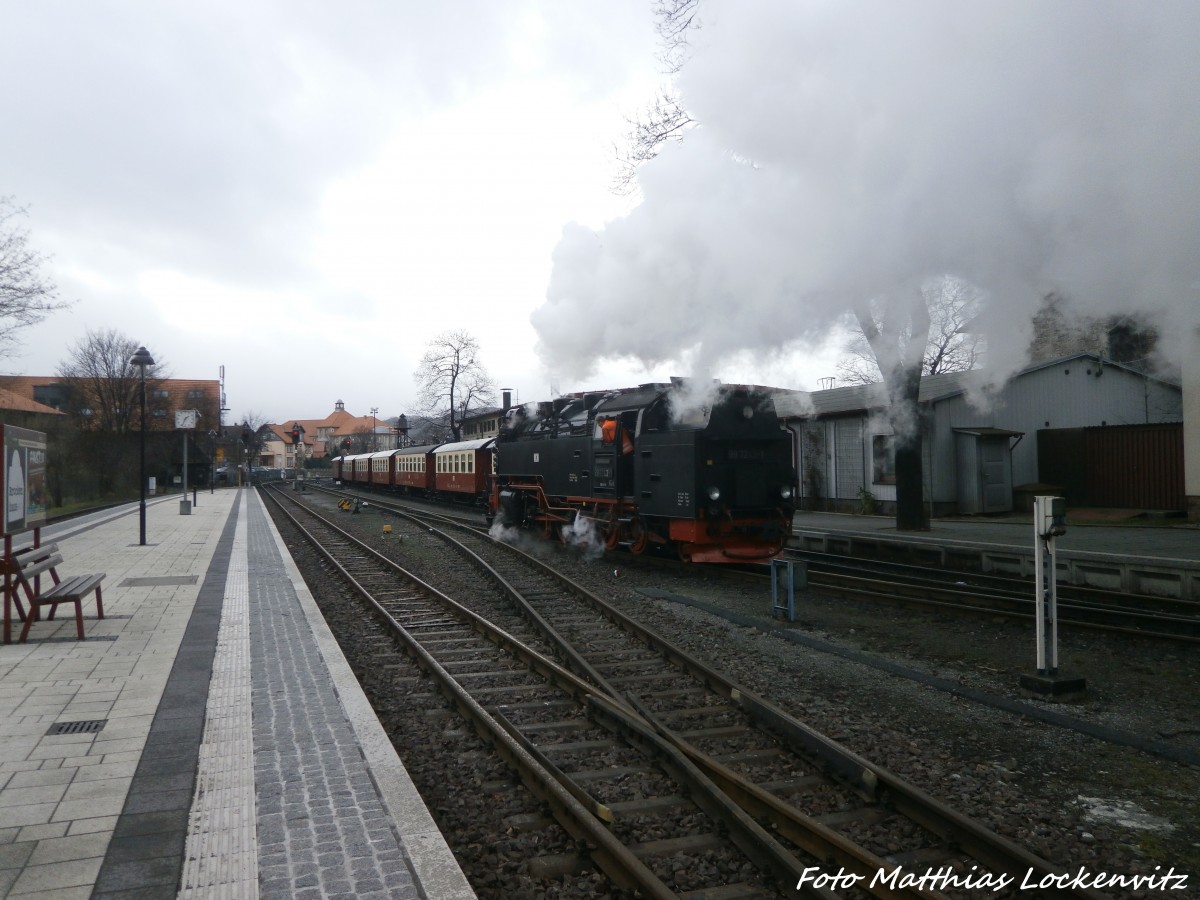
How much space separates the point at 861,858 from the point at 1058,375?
2249cm

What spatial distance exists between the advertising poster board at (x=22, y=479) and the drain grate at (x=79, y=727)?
9.44 ft

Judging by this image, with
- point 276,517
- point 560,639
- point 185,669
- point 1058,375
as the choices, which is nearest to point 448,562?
point 560,639

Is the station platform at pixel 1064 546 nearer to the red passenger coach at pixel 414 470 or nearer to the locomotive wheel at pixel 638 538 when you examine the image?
the locomotive wheel at pixel 638 538

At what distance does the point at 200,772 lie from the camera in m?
4.22

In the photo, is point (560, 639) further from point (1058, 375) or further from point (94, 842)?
point (1058, 375)

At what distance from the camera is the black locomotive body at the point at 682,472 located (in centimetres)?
1116

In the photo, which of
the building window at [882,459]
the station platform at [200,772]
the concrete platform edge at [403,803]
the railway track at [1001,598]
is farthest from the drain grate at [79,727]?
the building window at [882,459]

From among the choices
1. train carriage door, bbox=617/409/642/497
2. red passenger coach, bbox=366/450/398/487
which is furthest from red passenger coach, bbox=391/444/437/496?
train carriage door, bbox=617/409/642/497

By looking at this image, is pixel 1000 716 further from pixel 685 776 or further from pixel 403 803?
pixel 403 803

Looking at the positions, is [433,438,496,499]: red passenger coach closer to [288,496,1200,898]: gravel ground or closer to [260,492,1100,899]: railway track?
[288,496,1200,898]: gravel ground

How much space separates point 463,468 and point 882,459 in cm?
1411

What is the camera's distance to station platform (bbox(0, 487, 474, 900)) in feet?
10.5

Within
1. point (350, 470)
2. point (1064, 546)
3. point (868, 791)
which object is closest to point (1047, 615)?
point (868, 791)

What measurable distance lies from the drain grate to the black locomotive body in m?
7.47
